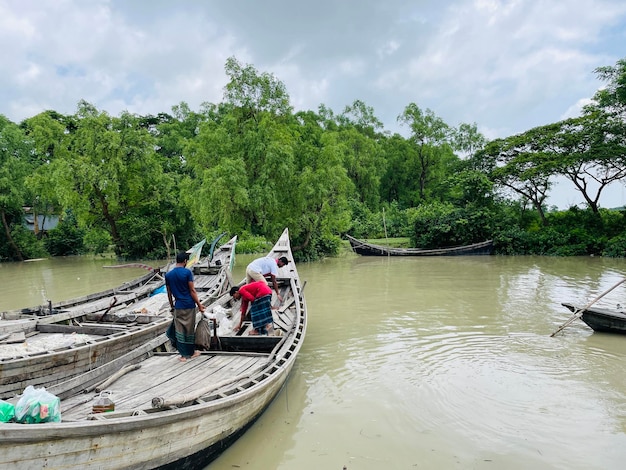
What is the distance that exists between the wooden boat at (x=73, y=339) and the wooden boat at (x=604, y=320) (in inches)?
270

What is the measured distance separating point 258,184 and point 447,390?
14.4 metres

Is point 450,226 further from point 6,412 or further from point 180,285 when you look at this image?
point 6,412

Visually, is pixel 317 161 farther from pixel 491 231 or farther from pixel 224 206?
pixel 491 231

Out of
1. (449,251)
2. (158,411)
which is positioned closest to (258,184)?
(449,251)

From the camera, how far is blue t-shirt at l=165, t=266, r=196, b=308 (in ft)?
16.4

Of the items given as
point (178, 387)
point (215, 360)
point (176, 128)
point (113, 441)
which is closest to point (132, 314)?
point (215, 360)

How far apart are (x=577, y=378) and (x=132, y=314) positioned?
6558mm

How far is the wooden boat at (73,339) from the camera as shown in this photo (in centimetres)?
465

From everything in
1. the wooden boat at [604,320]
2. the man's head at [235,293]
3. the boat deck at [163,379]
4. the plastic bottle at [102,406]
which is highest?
the man's head at [235,293]

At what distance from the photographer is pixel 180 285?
499 centimetres

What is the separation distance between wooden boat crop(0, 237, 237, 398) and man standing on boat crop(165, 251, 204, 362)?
1.14 m

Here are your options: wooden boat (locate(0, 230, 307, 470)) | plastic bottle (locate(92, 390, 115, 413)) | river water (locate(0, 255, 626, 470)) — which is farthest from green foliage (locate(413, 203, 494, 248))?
plastic bottle (locate(92, 390, 115, 413))

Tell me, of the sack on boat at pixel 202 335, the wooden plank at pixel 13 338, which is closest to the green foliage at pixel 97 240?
the wooden plank at pixel 13 338

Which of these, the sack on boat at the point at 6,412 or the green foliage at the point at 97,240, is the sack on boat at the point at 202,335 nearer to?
the sack on boat at the point at 6,412
